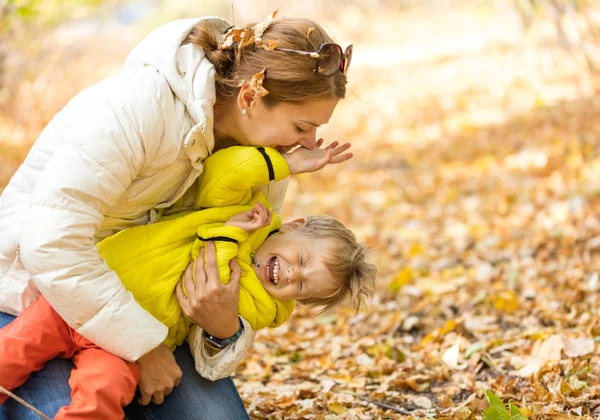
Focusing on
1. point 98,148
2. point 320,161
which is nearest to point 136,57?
point 98,148

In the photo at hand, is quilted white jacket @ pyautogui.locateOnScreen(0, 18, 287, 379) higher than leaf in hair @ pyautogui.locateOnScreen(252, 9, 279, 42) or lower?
lower

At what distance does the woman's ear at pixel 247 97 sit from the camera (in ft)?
7.14

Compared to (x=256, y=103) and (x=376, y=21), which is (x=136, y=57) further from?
(x=376, y=21)

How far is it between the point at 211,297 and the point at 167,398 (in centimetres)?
46

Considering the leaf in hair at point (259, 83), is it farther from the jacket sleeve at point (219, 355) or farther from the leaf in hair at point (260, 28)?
the jacket sleeve at point (219, 355)

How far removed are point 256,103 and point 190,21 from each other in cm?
36

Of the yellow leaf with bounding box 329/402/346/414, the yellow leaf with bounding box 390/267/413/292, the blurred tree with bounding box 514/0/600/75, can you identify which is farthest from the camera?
the blurred tree with bounding box 514/0/600/75

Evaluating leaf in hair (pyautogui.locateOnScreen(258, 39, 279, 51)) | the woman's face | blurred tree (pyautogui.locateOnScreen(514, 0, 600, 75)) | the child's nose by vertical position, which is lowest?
blurred tree (pyautogui.locateOnScreen(514, 0, 600, 75))

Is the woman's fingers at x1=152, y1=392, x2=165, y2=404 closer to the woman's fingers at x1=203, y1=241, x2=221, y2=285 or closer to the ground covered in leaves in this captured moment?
the woman's fingers at x1=203, y1=241, x2=221, y2=285

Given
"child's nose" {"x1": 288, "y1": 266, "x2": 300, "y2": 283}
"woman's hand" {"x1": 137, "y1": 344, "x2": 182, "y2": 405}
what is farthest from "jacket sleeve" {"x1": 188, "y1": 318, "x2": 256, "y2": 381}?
"child's nose" {"x1": 288, "y1": 266, "x2": 300, "y2": 283}

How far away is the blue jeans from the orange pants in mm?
41

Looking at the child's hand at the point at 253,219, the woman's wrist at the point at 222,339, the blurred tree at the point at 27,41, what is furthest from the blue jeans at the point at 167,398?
the blurred tree at the point at 27,41

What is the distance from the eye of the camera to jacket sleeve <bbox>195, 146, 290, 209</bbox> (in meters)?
2.22

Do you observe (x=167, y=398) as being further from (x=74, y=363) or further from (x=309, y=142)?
(x=309, y=142)
